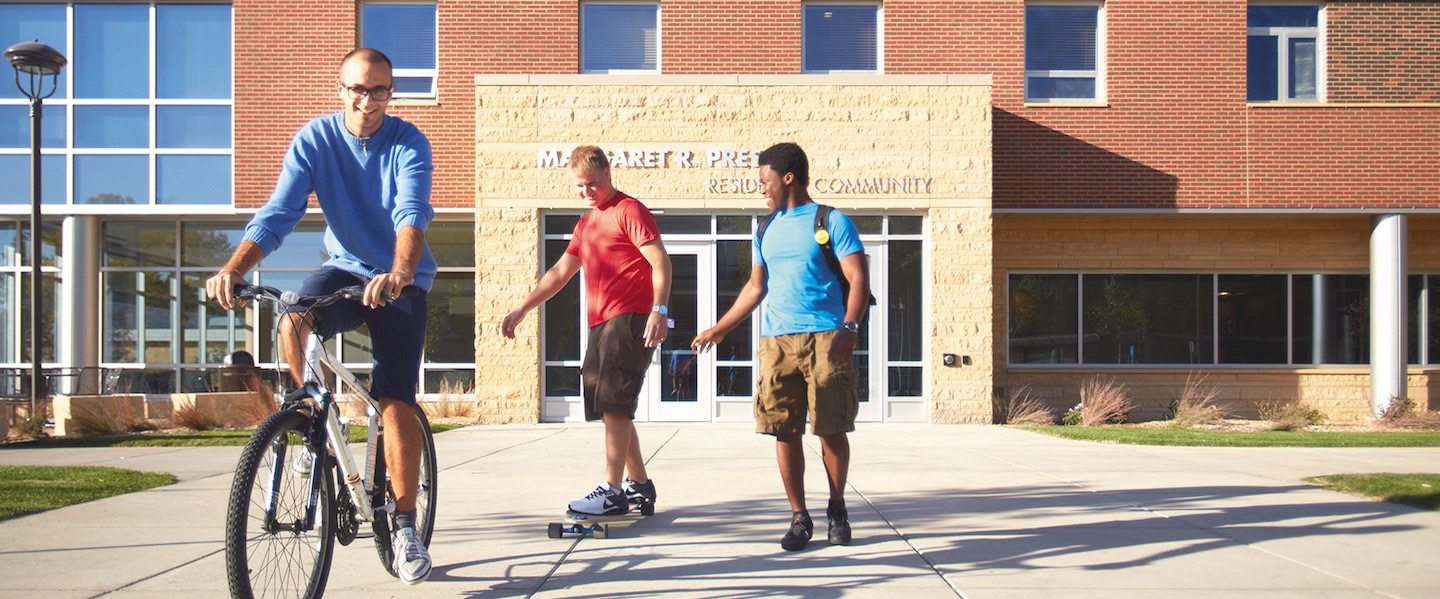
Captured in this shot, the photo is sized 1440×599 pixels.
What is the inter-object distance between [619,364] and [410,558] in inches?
62.8

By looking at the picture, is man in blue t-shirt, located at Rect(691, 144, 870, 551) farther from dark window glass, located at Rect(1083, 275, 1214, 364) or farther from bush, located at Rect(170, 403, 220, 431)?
dark window glass, located at Rect(1083, 275, 1214, 364)

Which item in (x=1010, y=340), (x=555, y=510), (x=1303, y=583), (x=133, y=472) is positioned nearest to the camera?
(x=1303, y=583)

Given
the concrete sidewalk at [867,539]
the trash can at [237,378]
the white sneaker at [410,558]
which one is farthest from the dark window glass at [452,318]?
the white sneaker at [410,558]

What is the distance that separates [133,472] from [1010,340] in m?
12.3

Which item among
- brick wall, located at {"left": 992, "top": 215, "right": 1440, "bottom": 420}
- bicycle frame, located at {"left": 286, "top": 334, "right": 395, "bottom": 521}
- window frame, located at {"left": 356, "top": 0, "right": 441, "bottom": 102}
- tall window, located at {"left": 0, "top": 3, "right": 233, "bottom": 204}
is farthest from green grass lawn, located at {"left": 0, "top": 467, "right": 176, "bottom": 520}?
brick wall, located at {"left": 992, "top": 215, "right": 1440, "bottom": 420}

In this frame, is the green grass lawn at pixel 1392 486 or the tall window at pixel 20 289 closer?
the green grass lawn at pixel 1392 486

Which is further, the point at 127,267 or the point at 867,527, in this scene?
the point at 127,267

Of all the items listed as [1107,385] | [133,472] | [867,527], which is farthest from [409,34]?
[867,527]

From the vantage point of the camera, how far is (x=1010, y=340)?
54.9 feet

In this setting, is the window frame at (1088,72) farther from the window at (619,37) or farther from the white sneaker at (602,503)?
the white sneaker at (602,503)

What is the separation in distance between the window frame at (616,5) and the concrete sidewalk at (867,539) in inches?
326

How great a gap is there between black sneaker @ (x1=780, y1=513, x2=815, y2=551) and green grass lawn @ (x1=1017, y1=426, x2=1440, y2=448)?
6.73 m

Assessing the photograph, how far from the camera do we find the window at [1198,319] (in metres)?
16.8

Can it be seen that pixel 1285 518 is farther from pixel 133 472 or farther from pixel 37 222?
pixel 37 222
